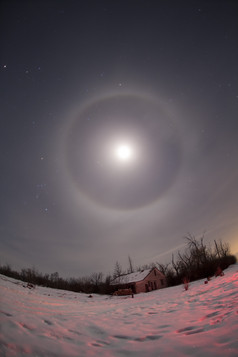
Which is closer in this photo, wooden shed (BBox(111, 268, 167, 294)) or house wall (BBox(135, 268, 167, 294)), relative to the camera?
wooden shed (BBox(111, 268, 167, 294))

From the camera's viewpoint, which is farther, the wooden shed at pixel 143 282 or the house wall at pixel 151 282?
the house wall at pixel 151 282

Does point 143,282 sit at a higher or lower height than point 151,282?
higher

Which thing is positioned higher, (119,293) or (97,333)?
(97,333)

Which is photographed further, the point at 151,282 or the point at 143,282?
the point at 151,282

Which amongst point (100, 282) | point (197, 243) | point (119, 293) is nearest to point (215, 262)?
point (197, 243)

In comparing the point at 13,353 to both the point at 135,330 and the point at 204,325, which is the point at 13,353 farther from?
the point at 204,325
